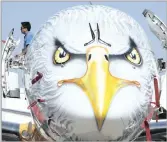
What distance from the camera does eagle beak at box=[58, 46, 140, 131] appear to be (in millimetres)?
5031

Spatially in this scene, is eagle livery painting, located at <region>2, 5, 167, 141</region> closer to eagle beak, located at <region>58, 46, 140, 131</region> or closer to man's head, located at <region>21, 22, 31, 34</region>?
eagle beak, located at <region>58, 46, 140, 131</region>

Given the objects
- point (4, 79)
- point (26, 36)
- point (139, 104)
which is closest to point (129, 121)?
point (139, 104)

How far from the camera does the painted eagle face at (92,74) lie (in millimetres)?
5109

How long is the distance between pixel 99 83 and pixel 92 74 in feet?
0.43

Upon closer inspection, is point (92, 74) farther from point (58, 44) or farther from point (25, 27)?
point (25, 27)

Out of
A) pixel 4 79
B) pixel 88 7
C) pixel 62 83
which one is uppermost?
pixel 88 7

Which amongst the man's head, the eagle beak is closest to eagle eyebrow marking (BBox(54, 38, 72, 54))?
the eagle beak

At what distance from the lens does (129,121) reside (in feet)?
17.4

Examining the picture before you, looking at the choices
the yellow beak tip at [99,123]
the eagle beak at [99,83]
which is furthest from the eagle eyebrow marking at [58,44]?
the yellow beak tip at [99,123]

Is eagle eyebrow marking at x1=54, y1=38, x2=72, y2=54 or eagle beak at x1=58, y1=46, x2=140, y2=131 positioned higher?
eagle eyebrow marking at x1=54, y1=38, x2=72, y2=54

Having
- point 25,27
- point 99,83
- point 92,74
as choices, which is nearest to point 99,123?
point 99,83

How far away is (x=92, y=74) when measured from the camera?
204 inches

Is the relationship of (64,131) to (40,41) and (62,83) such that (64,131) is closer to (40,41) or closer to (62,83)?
(62,83)

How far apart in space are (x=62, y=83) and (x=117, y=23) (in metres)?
1.03
